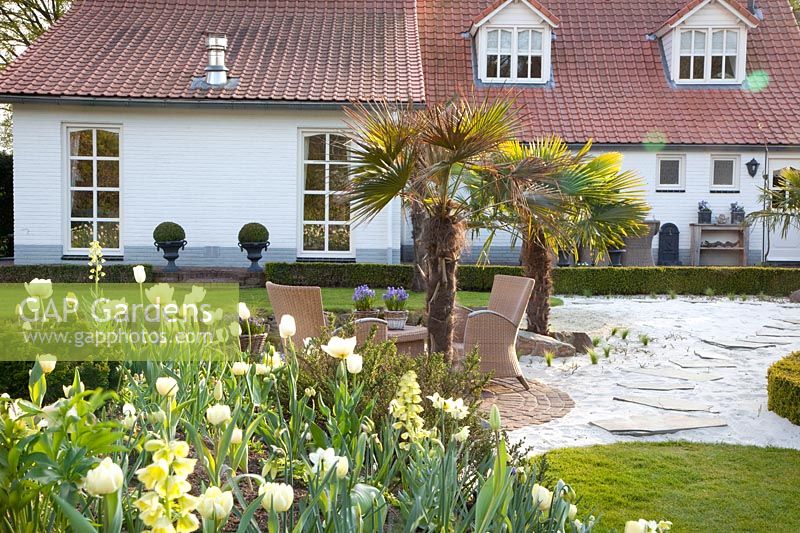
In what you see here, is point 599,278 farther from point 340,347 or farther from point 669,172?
point 340,347

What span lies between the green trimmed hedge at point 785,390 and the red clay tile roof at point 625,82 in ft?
42.2

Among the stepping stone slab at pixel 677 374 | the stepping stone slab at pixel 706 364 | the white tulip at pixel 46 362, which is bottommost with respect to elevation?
the stepping stone slab at pixel 677 374

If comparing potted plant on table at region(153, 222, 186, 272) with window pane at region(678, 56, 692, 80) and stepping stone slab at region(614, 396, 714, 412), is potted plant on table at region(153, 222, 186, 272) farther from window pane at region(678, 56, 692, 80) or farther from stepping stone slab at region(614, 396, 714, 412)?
window pane at region(678, 56, 692, 80)

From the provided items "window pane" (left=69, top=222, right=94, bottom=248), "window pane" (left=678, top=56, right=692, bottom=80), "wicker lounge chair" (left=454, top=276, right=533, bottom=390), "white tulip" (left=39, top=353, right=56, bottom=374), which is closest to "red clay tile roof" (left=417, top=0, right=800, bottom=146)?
"window pane" (left=678, top=56, right=692, bottom=80)

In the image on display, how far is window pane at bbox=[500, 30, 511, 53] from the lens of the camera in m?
21.1

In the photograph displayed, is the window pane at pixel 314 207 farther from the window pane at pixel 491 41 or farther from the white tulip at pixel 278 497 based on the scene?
the white tulip at pixel 278 497

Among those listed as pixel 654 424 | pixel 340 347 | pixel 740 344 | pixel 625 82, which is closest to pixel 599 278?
pixel 740 344

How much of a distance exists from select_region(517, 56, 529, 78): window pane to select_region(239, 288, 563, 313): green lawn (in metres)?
7.78

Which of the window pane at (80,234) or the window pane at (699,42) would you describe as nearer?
the window pane at (80,234)

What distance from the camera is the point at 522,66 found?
2128 centimetres

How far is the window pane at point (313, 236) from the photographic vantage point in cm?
1780

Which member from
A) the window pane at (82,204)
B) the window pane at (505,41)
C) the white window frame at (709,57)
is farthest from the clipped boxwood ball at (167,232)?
the white window frame at (709,57)

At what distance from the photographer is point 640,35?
875 inches

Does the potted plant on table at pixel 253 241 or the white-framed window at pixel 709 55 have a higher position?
the white-framed window at pixel 709 55
